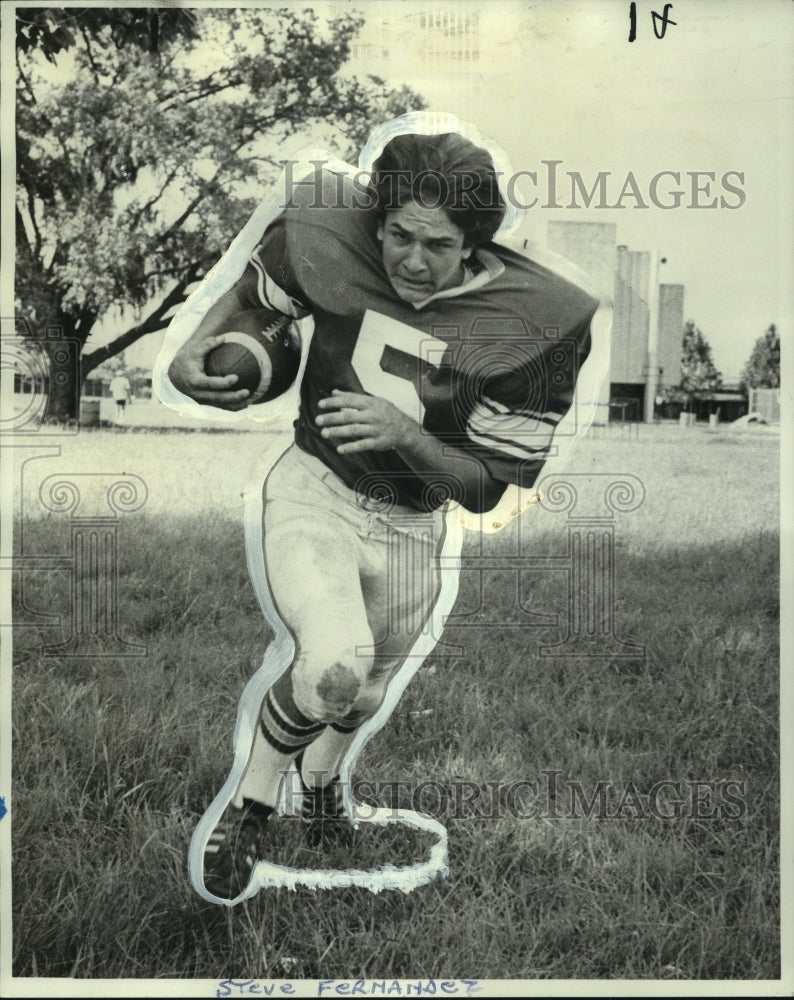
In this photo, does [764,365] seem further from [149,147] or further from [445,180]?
[149,147]

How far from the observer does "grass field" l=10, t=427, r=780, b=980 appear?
2828 millimetres

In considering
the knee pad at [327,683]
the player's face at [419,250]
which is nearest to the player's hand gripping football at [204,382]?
the player's face at [419,250]

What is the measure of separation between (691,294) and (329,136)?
1.30 m

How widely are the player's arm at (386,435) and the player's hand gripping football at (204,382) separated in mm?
281

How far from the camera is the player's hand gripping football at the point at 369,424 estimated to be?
287cm

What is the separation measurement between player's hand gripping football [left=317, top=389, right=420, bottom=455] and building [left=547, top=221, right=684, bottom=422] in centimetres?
66

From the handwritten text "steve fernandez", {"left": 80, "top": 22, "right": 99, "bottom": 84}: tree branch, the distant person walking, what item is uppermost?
{"left": 80, "top": 22, "right": 99, "bottom": 84}: tree branch

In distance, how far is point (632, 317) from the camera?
294 cm

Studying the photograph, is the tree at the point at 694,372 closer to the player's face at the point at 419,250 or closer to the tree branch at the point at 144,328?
the player's face at the point at 419,250

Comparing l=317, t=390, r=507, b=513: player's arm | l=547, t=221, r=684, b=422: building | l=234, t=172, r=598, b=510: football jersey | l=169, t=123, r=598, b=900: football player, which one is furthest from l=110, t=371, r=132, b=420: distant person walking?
l=547, t=221, r=684, b=422: building

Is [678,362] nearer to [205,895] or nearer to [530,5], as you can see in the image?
[530,5]

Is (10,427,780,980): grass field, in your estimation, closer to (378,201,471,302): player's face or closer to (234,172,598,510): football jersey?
(234,172,598,510): football jersey

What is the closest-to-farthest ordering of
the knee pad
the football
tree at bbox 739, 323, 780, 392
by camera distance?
the knee pad → the football → tree at bbox 739, 323, 780, 392

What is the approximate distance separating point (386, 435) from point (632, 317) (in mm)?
896
